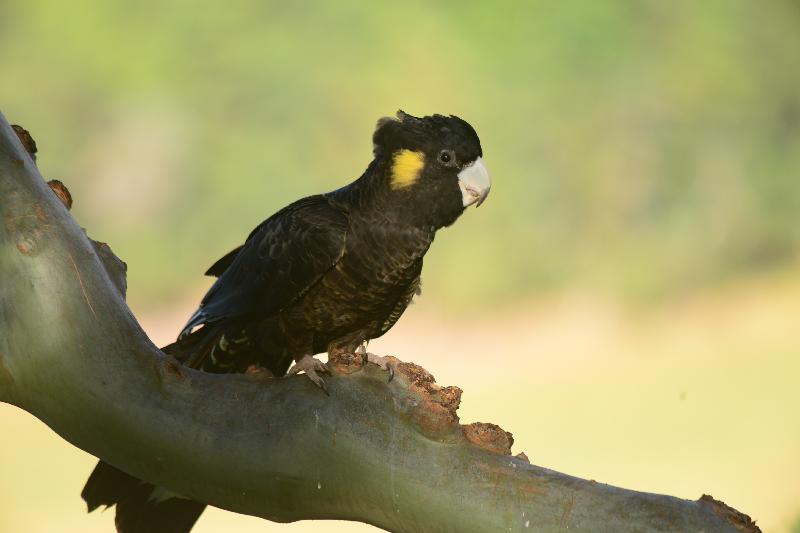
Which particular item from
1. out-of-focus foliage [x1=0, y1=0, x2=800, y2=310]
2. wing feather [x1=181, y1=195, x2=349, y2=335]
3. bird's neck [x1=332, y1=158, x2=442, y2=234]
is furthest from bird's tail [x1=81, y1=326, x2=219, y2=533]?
out-of-focus foliage [x1=0, y1=0, x2=800, y2=310]

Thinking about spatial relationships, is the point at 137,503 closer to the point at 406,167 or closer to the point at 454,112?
the point at 406,167

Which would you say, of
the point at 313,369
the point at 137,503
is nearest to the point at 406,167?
the point at 313,369

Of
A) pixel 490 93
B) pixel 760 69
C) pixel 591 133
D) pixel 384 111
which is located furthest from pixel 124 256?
pixel 760 69

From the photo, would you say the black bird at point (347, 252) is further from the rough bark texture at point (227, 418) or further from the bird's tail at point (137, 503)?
the rough bark texture at point (227, 418)

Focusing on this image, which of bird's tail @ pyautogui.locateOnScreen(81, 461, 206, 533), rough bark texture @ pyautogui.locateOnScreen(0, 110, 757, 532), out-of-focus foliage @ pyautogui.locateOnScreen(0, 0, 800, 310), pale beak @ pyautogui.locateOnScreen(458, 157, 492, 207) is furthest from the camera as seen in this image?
A: out-of-focus foliage @ pyautogui.locateOnScreen(0, 0, 800, 310)

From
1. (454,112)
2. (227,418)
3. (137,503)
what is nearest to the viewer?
(227,418)

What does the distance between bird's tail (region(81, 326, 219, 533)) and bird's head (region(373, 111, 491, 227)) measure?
2.60ft

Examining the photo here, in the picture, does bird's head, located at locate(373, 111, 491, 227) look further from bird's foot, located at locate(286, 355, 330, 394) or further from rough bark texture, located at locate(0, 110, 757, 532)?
rough bark texture, located at locate(0, 110, 757, 532)

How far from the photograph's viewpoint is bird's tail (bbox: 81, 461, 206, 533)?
6.46ft

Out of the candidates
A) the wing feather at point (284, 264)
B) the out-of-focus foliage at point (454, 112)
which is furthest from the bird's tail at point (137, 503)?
the out-of-focus foliage at point (454, 112)

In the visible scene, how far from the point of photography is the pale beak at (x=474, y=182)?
85.5 inches

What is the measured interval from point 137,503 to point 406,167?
34.9 inches

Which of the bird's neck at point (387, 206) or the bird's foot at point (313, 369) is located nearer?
the bird's foot at point (313, 369)

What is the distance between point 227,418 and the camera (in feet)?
5.36
